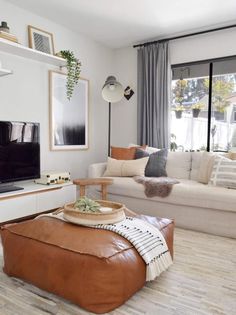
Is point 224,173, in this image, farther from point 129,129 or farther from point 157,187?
point 129,129

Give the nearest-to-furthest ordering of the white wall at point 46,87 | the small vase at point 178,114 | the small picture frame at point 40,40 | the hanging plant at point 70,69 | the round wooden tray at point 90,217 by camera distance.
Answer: the round wooden tray at point 90,217 → the white wall at point 46,87 → the small picture frame at point 40,40 → the hanging plant at point 70,69 → the small vase at point 178,114

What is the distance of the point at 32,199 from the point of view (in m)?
2.98

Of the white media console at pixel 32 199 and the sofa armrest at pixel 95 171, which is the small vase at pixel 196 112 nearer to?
the sofa armrest at pixel 95 171

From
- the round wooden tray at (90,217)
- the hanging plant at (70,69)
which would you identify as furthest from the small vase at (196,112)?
the round wooden tray at (90,217)

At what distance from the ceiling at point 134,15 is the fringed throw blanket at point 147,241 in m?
2.52

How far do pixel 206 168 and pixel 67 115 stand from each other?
2.00 meters

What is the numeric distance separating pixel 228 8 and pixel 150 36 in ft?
4.06

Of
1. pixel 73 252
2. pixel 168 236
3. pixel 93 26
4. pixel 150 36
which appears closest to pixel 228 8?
pixel 150 36

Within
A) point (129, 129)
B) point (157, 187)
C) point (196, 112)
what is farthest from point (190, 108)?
point (157, 187)

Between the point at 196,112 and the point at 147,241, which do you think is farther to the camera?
the point at 196,112

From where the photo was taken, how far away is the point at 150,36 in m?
4.29

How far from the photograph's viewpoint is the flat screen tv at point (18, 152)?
9.76 feet

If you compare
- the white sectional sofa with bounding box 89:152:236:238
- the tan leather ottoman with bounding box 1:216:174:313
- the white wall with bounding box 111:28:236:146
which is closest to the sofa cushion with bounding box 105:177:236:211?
the white sectional sofa with bounding box 89:152:236:238

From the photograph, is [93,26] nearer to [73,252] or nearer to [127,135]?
[127,135]
